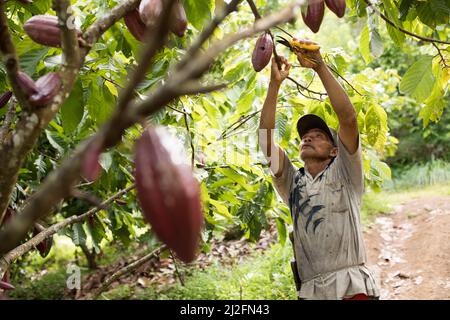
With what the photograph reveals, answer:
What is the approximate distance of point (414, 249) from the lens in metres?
5.07

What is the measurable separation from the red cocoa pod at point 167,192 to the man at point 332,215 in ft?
4.10

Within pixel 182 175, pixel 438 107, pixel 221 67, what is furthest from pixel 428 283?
Answer: pixel 182 175

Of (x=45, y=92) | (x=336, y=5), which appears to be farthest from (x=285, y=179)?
(x=45, y=92)

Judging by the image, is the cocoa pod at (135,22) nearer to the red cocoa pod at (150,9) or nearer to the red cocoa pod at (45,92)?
the red cocoa pod at (150,9)

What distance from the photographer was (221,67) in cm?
376

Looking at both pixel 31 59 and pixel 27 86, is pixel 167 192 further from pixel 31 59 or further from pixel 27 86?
pixel 31 59

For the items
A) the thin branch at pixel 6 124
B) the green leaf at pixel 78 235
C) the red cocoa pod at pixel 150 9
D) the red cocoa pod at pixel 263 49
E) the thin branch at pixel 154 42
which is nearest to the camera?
the thin branch at pixel 154 42

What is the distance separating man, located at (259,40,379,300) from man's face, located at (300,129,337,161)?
9 cm

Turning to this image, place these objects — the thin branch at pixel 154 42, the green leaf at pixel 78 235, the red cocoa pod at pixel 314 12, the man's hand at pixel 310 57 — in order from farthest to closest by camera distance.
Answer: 1. the green leaf at pixel 78 235
2. the man's hand at pixel 310 57
3. the red cocoa pod at pixel 314 12
4. the thin branch at pixel 154 42

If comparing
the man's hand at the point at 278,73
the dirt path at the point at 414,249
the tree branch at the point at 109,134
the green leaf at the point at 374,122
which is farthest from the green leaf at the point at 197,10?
the dirt path at the point at 414,249

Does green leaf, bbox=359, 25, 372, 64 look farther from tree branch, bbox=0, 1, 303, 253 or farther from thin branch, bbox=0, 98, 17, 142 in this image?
tree branch, bbox=0, 1, 303, 253

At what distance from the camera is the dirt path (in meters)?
4.30

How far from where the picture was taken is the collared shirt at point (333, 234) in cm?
173

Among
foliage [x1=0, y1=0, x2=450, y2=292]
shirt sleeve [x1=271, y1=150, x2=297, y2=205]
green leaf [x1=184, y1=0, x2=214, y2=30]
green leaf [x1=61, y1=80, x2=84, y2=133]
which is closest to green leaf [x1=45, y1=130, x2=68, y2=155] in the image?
foliage [x1=0, y1=0, x2=450, y2=292]
